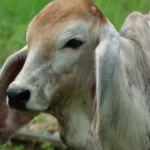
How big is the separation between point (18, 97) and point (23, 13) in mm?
4405

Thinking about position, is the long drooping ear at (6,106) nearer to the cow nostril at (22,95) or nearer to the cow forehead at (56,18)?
the cow forehead at (56,18)

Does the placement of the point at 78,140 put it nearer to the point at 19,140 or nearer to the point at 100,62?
the point at 100,62

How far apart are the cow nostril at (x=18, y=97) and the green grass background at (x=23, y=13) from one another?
3515 mm

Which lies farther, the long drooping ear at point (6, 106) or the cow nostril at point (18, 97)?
the long drooping ear at point (6, 106)

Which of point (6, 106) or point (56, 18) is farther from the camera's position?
point (6, 106)

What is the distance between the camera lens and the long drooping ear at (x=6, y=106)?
14.4 feet

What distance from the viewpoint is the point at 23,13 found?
27.2 ft

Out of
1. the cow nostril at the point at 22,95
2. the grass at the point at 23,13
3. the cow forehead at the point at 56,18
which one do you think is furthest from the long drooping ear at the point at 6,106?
the grass at the point at 23,13

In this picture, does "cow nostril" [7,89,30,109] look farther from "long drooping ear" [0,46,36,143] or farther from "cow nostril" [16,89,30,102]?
"long drooping ear" [0,46,36,143]

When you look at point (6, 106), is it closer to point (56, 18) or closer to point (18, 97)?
point (18, 97)

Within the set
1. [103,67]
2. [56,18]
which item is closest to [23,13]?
[56,18]

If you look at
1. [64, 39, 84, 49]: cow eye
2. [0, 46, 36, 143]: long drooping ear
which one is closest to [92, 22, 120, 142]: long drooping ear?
[64, 39, 84, 49]: cow eye

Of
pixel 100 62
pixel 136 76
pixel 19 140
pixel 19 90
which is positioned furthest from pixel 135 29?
pixel 19 140

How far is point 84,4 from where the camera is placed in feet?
13.6
